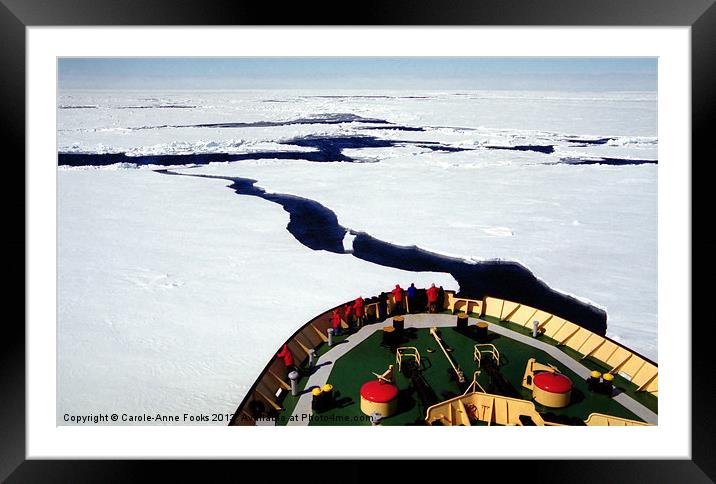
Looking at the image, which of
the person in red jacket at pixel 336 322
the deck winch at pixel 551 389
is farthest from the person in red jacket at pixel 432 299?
the deck winch at pixel 551 389

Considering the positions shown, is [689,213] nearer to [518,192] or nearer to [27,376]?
[27,376]

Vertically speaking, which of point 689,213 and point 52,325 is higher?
point 689,213

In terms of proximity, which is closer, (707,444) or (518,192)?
(707,444)

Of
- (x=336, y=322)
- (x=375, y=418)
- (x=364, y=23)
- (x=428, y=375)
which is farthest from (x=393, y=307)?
(x=364, y=23)

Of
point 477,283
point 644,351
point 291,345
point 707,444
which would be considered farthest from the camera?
point 477,283

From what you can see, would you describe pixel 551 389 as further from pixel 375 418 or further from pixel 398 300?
pixel 398 300

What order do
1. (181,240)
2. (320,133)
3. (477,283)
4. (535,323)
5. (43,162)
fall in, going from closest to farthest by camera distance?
(43,162), (535,323), (477,283), (181,240), (320,133)

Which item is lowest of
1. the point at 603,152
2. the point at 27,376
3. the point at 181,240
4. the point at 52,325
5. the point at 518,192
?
the point at 27,376

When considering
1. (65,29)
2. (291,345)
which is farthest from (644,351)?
(65,29)

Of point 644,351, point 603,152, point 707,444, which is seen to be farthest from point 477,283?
point 603,152

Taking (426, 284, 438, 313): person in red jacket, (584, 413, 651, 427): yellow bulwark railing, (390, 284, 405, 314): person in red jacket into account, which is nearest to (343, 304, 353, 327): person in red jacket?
(390, 284, 405, 314): person in red jacket
